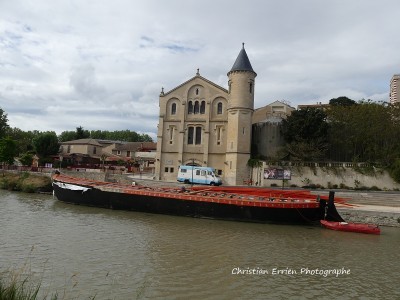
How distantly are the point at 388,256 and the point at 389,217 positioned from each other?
26.7 ft

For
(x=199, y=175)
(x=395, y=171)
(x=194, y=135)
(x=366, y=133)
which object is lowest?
(x=199, y=175)

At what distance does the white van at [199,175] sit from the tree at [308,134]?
844cm

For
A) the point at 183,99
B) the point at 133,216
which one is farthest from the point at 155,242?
the point at 183,99

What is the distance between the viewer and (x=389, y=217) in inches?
A: 876

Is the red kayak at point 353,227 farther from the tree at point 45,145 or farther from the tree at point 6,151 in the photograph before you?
the tree at point 45,145

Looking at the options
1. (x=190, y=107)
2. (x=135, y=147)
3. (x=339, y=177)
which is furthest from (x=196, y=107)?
(x=135, y=147)

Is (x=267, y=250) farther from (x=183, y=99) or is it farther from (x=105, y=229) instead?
(x=183, y=99)

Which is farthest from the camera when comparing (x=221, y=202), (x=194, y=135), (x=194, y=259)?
(x=194, y=135)

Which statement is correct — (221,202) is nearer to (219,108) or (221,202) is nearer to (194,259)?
(194,259)

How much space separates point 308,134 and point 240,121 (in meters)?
7.19

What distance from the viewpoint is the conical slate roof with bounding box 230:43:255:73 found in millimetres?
39875

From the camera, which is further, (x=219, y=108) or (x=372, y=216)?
(x=219, y=108)

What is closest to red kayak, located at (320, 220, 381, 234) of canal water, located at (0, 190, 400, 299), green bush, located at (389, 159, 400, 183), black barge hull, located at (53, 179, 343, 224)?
canal water, located at (0, 190, 400, 299)

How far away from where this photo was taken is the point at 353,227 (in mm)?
19906
